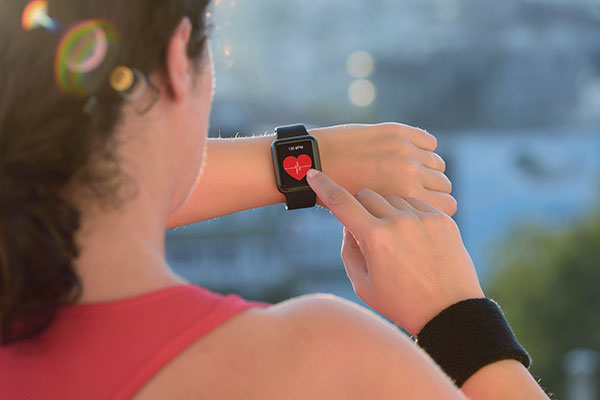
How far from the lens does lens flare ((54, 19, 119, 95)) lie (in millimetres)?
1158

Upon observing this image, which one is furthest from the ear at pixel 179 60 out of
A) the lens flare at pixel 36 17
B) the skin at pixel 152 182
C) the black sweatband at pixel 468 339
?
the black sweatband at pixel 468 339

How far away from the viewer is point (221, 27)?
1645mm

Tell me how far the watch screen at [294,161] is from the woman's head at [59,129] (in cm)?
98

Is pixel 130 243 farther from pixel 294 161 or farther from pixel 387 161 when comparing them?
pixel 387 161

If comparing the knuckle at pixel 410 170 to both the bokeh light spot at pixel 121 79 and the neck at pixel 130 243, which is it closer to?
the neck at pixel 130 243

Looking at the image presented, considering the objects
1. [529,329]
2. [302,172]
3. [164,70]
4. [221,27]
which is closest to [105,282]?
[164,70]

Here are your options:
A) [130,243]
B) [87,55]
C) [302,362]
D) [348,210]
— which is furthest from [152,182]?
[348,210]

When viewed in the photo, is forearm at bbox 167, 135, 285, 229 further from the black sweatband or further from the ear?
the ear

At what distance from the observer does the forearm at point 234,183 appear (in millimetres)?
2275

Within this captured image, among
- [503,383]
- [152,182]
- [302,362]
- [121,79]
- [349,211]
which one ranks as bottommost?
[503,383]

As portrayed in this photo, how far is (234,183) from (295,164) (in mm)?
200

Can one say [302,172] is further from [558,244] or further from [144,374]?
[558,244]

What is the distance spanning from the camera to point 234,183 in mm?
2283

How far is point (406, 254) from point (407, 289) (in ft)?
0.25
